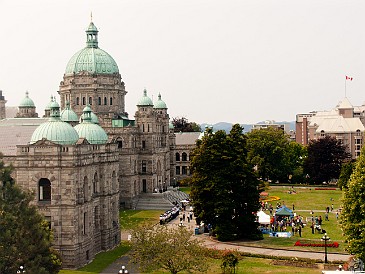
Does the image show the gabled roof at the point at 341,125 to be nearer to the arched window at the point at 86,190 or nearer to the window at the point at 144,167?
the window at the point at 144,167

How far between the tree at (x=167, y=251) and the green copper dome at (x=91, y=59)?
4697 centimetres

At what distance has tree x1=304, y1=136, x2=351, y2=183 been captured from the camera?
119 m

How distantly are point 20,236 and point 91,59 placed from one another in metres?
54.9

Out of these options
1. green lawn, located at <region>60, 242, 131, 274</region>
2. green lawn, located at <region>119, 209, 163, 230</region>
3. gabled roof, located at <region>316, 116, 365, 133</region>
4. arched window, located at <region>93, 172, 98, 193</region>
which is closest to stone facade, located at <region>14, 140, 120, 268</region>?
green lawn, located at <region>60, 242, 131, 274</region>

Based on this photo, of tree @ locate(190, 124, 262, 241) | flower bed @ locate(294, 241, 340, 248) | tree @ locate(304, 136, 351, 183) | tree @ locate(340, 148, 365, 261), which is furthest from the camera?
tree @ locate(304, 136, 351, 183)

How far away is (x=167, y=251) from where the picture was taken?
143 ft

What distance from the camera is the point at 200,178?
64.8 m

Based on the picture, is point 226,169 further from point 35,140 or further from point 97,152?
point 35,140

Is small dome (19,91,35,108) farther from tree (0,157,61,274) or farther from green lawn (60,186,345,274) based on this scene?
tree (0,157,61,274)

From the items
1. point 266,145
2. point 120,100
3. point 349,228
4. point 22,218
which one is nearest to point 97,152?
Result: point 22,218

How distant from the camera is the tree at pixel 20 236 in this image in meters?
37.4

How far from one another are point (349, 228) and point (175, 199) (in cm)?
5081

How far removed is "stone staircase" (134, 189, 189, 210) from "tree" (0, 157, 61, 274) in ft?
160

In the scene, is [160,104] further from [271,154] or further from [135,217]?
[135,217]
